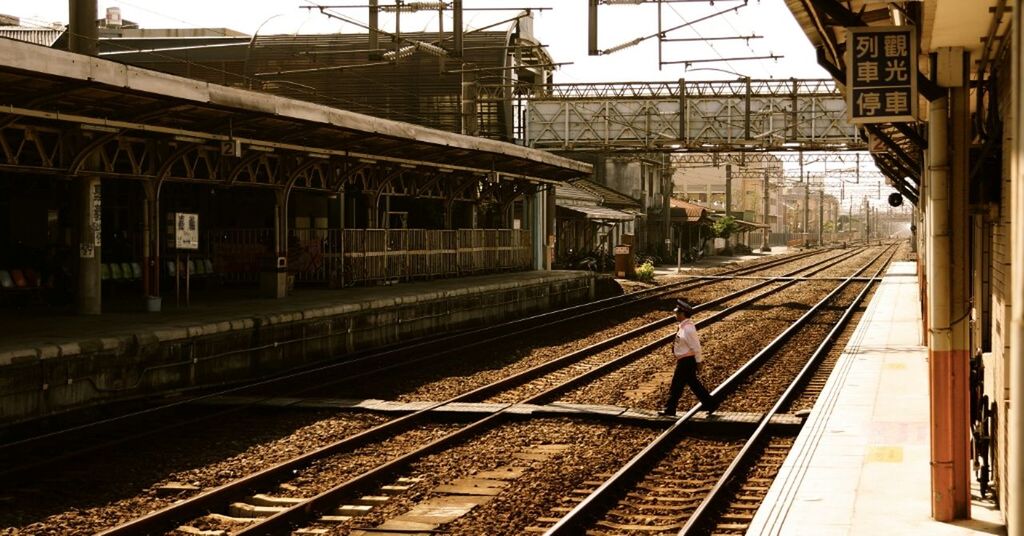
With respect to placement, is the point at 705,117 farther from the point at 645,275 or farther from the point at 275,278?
the point at 275,278

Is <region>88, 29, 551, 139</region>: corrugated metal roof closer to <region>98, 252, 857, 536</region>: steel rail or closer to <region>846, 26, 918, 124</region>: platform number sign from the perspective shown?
<region>98, 252, 857, 536</region>: steel rail

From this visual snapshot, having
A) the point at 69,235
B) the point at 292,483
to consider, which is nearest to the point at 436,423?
the point at 292,483

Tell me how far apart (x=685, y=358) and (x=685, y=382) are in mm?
306

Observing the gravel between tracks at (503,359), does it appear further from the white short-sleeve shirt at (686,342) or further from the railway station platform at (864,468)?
the railway station platform at (864,468)

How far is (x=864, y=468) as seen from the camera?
945 centimetres

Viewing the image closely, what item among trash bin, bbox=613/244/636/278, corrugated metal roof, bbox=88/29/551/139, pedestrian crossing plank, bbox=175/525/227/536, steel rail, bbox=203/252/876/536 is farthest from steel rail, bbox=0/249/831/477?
corrugated metal roof, bbox=88/29/551/139

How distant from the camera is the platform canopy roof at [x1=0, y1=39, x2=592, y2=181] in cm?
1390

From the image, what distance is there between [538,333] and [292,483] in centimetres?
1458

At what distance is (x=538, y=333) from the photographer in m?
24.1

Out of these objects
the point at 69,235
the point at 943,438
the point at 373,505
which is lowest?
the point at 373,505

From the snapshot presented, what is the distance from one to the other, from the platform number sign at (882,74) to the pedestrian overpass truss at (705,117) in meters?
32.0

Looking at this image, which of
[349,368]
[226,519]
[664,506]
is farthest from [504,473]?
[349,368]

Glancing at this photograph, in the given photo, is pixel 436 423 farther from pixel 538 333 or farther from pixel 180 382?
pixel 538 333

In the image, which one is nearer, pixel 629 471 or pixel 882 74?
pixel 882 74
